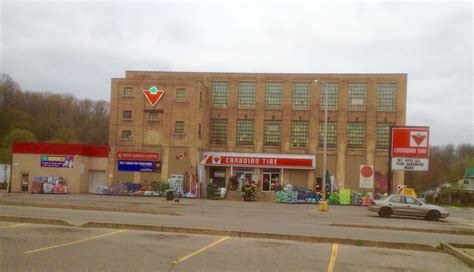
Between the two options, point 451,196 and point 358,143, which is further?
point 451,196

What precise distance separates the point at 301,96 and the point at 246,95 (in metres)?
5.61

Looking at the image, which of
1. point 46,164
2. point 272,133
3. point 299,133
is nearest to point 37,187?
point 46,164

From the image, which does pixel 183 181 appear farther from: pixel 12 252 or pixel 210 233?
pixel 12 252

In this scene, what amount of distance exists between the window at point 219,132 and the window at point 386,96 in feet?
51.2

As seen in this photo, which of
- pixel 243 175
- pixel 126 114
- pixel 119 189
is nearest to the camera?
pixel 119 189

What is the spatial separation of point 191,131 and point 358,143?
16.6 metres

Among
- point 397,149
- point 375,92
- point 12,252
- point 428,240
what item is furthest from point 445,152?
point 12,252

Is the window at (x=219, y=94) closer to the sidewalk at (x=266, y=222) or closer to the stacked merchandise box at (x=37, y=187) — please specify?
the stacked merchandise box at (x=37, y=187)

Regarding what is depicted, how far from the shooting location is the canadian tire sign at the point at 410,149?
38.6 m

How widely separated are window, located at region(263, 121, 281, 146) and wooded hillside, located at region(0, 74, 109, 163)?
3839 centimetres

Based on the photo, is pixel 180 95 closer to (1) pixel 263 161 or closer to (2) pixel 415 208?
(1) pixel 263 161

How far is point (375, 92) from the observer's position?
50.5m

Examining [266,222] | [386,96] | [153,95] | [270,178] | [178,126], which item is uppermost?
[386,96]

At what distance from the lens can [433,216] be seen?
1129 inches
